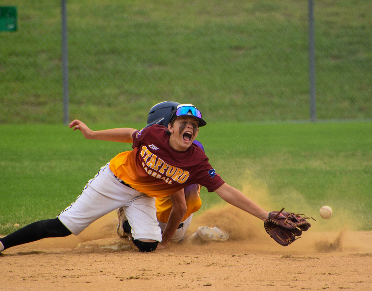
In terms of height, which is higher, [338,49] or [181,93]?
[338,49]

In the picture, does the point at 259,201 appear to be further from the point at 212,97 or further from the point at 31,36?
the point at 31,36

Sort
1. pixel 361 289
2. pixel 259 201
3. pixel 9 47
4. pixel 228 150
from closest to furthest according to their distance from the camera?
pixel 361 289 → pixel 259 201 → pixel 228 150 → pixel 9 47

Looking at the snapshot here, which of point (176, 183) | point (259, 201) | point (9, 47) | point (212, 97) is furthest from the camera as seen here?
point (9, 47)

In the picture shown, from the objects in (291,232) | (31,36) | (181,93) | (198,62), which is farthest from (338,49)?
(291,232)

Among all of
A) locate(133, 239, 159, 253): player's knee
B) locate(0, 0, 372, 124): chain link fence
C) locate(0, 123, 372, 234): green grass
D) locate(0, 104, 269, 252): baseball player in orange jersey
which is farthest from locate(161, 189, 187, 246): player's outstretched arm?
locate(0, 0, 372, 124): chain link fence

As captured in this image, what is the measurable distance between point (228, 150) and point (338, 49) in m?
7.68

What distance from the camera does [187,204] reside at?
4125 mm

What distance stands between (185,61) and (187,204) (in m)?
10.1

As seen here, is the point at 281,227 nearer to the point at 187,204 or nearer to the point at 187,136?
the point at 187,204

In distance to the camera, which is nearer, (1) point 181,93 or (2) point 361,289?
(2) point 361,289

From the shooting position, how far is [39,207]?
214 inches

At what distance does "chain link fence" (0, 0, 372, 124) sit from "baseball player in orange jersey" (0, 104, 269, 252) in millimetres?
7625

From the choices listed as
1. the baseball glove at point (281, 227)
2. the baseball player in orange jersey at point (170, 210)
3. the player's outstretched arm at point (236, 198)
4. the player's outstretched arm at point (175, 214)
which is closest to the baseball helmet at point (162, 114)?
the baseball player in orange jersey at point (170, 210)

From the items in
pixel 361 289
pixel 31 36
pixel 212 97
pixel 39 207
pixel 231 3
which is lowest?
pixel 361 289
